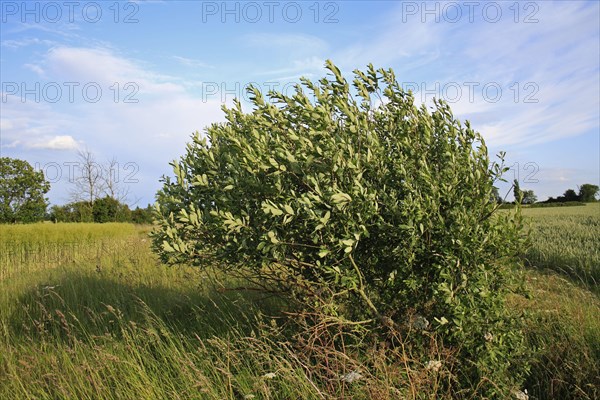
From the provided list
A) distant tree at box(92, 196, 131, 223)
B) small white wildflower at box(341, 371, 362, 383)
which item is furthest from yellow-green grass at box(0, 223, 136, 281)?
distant tree at box(92, 196, 131, 223)

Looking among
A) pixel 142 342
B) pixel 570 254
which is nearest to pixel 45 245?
pixel 142 342

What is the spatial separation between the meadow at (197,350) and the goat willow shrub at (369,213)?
0.57 metres

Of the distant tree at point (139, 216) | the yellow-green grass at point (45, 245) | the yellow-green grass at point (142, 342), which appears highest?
the distant tree at point (139, 216)

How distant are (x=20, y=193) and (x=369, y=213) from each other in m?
45.8

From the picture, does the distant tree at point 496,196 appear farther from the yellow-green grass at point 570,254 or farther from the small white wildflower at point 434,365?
the yellow-green grass at point 570,254

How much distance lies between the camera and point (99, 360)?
16.4 feet

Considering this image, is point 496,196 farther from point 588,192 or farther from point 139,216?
point 588,192

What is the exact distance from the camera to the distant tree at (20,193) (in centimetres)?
4016

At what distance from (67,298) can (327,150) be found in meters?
6.76

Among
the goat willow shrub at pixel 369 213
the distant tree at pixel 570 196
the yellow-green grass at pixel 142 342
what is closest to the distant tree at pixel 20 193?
the yellow-green grass at pixel 142 342

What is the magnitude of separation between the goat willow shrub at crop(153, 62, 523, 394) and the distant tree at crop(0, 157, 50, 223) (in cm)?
4231

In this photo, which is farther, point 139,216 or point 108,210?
point 139,216

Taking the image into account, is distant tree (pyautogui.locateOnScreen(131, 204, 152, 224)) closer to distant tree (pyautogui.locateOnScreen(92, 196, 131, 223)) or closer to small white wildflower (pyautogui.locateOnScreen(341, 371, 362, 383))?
distant tree (pyautogui.locateOnScreen(92, 196, 131, 223))

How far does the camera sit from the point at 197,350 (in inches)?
216
